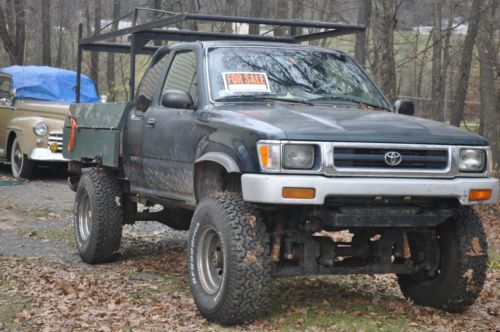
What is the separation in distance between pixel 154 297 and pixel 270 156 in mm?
1979

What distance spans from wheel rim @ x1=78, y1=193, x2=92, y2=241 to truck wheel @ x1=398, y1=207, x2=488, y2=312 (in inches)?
151

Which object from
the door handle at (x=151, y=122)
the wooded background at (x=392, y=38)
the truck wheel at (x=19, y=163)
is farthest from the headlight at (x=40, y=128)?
the door handle at (x=151, y=122)

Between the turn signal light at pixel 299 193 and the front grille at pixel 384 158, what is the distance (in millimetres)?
275

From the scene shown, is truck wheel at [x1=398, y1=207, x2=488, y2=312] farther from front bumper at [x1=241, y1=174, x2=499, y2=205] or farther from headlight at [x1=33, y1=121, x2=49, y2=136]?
headlight at [x1=33, y1=121, x2=49, y2=136]

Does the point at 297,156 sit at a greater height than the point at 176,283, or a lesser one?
greater

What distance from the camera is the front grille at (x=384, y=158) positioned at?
5.54m

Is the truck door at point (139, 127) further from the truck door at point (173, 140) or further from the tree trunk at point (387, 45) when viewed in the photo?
the tree trunk at point (387, 45)

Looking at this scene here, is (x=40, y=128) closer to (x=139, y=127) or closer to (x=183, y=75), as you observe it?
(x=139, y=127)

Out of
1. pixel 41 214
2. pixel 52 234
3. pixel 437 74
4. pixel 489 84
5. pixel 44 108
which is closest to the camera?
pixel 52 234

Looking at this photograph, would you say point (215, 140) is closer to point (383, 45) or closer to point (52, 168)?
point (383, 45)

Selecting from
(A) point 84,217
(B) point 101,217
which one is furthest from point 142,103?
(A) point 84,217

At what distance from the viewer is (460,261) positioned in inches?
242

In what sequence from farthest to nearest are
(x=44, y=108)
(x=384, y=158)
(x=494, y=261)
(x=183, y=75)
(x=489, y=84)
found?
1. (x=489, y=84)
2. (x=44, y=108)
3. (x=494, y=261)
4. (x=183, y=75)
5. (x=384, y=158)

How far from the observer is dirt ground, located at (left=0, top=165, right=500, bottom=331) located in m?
5.96
